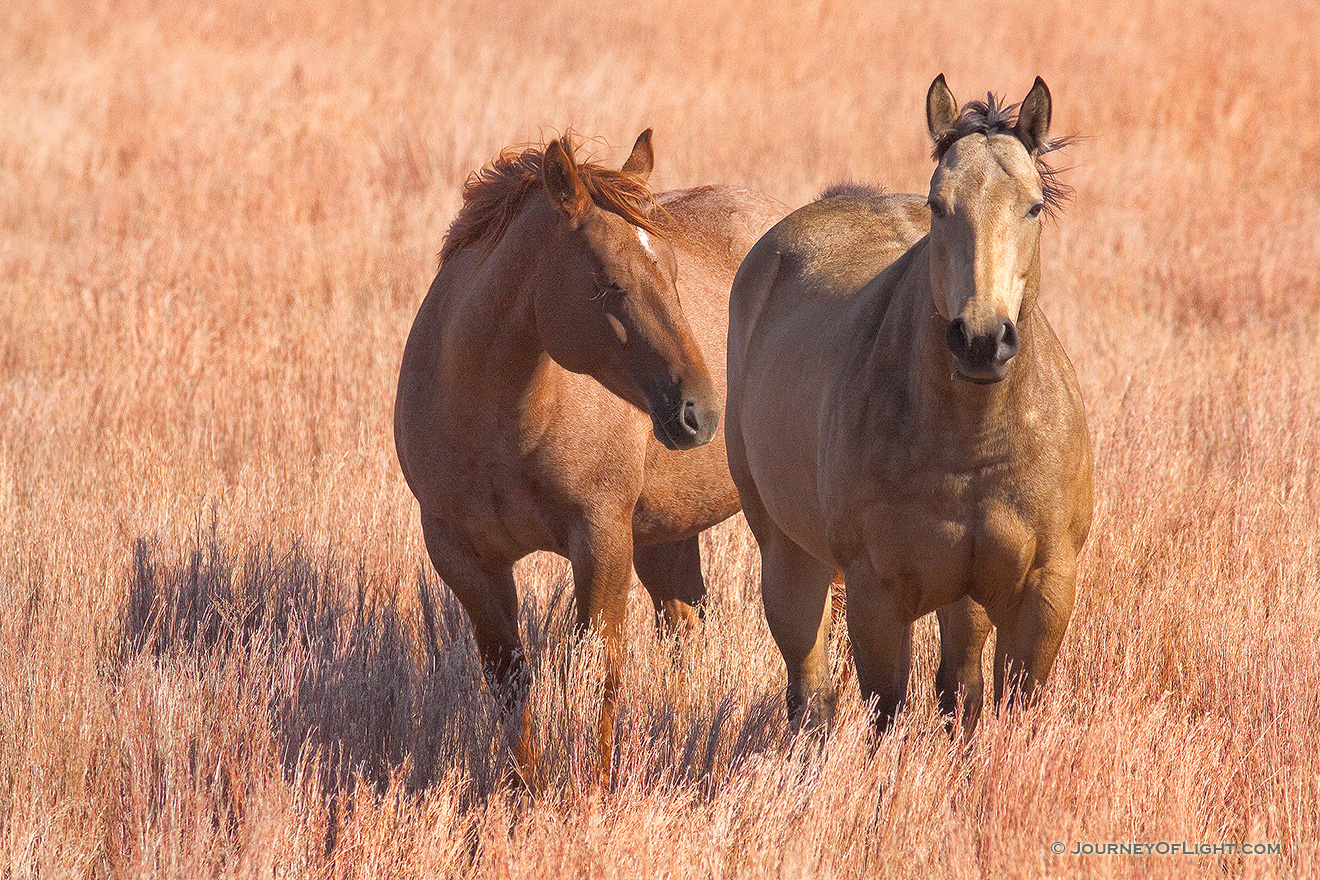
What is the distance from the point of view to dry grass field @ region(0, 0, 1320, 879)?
125 inches

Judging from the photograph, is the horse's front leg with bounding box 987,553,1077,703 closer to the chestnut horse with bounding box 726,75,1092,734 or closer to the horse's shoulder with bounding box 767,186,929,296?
the chestnut horse with bounding box 726,75,1092,734

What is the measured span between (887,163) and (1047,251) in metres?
2.56

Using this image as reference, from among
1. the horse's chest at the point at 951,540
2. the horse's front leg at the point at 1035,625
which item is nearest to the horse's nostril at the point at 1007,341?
the horse's chest at the point at 951,540

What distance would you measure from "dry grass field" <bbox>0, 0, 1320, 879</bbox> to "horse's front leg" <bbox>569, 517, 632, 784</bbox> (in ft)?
0.56

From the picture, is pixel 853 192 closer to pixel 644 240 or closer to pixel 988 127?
pixel 644 240

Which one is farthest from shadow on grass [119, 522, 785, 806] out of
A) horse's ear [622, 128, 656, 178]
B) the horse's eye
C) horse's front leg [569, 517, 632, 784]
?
horse's ear [622, 128, 656, 178]

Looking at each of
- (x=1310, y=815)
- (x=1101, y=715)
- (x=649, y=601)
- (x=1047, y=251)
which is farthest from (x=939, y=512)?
(x=1047, y=251)

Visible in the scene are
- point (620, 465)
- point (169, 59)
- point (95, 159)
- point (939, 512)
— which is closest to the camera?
point (939, 512)

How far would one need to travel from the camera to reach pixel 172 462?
Result: 6.24 m

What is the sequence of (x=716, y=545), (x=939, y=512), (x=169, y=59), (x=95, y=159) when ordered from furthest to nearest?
(x=169, y=59) → (x=95, y=159) → (x=716, y=545) → (x=939, y=512)

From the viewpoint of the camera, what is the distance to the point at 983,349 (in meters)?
2.72

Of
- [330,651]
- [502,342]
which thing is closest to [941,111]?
[502,342]

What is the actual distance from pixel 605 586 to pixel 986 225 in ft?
5.77

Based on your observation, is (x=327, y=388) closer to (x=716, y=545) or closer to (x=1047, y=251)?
(x=716, y=545)
